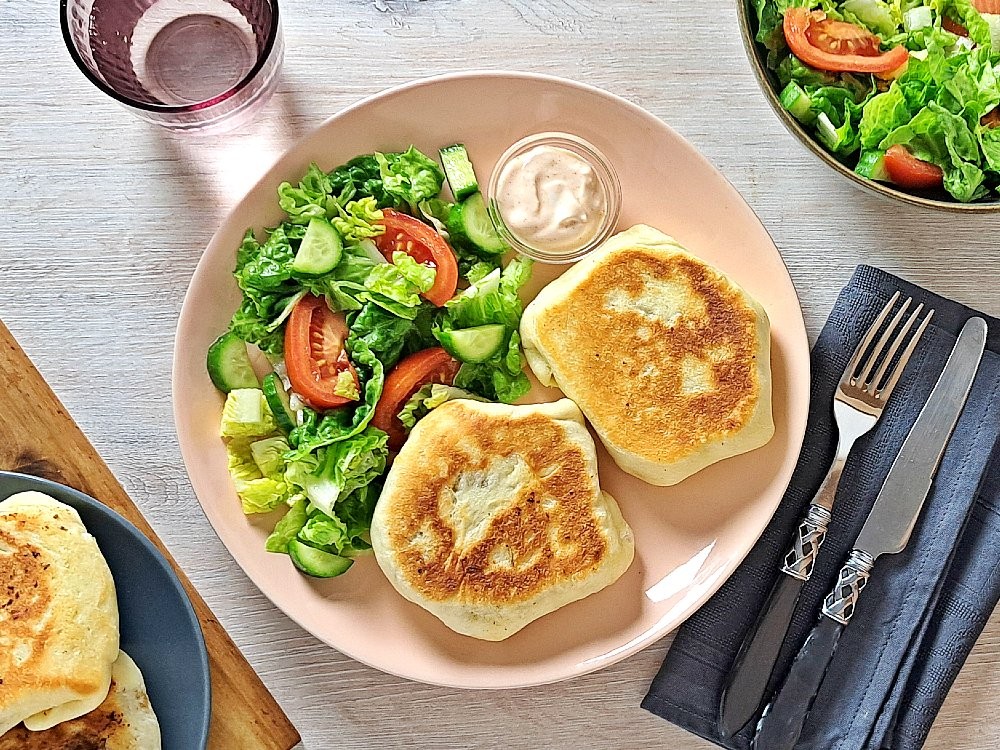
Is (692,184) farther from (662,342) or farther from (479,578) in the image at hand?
(479,578)

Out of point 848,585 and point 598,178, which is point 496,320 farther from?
point 848,585

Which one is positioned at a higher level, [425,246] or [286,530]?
[425,246]

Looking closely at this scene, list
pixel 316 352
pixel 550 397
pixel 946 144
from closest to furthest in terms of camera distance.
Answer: pixel 946 144, pixel 316 352, pixel 550 397

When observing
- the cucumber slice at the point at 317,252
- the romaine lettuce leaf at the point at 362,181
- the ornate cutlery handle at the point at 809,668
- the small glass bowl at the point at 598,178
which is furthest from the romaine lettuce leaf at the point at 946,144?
the cucumber slice at the point at 317,252

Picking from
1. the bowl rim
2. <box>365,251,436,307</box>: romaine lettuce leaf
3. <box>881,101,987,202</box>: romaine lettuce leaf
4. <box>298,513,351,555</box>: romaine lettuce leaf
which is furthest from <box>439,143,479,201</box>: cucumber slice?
<box>881,101,987,202</box>: romaine lettuce leaf

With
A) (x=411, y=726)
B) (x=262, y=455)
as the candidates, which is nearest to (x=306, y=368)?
(x=262, y=455)

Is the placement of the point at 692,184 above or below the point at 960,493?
above

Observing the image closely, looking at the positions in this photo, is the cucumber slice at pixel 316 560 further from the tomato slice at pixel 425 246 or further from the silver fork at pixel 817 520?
the silver fork at pixel 817 520

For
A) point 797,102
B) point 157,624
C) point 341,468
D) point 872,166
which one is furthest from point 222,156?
point 872,166
